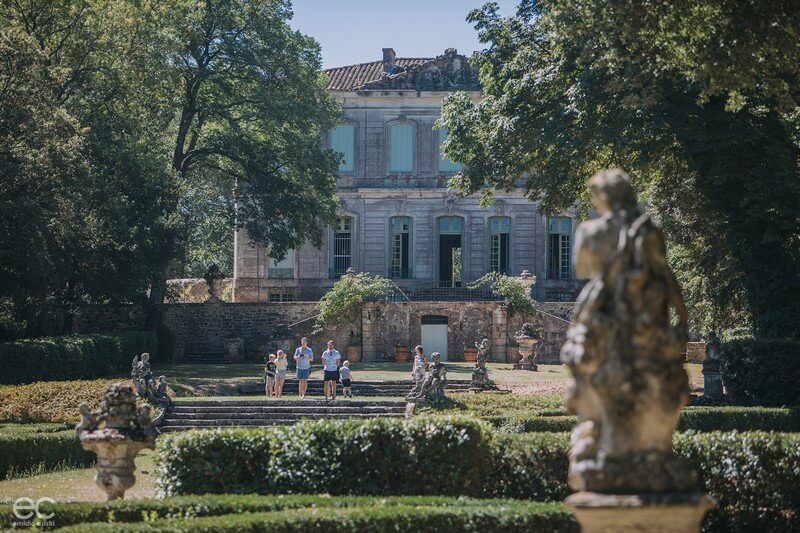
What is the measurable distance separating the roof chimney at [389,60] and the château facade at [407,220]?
169 mm

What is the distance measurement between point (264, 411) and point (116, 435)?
11.2 meters

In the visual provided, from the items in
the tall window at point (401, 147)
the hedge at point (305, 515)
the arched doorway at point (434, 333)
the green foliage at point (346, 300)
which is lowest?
the hedge at point (305, 515)

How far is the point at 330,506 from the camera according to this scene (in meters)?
11.9

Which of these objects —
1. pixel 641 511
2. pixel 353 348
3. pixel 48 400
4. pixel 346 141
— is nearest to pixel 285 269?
pixel 346 141

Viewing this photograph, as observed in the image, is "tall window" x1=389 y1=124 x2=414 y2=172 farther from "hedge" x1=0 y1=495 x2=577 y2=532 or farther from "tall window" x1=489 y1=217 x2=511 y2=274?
"hedge" x1=0 y1=495 x2=577 y2=532

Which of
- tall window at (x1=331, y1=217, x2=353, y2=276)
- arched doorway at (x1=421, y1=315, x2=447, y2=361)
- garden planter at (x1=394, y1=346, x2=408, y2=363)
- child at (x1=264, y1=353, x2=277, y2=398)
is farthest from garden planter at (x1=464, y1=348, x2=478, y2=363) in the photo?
child at (x1=264, y1=353, x2=277, y2=398)

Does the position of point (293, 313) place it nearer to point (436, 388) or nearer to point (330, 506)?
point (436, 388)

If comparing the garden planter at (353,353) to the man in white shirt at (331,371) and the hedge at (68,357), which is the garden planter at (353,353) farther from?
the man in white shirt at (331,371)

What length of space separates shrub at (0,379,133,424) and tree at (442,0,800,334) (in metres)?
9.73

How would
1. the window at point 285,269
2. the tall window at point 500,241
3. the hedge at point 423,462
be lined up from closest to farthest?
the hedge at point 423,462 → the window at point 285,269 → the tall window at point 500,241

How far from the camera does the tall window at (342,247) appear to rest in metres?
47.5

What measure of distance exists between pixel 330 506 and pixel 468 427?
8.93ft

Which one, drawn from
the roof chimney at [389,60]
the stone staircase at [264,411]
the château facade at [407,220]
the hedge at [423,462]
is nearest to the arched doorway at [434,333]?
the château facade at [407,220]

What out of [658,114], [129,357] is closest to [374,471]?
[658,114]
